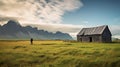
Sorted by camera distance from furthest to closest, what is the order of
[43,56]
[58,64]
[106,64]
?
[43,56] < [58,64] < [106,64]

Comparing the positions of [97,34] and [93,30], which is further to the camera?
[93,30]

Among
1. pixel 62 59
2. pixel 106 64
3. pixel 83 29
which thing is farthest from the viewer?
pixel 83 29

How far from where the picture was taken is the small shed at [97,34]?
243 feet

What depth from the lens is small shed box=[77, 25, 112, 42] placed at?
243 feet

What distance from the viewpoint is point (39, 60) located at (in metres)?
26.0

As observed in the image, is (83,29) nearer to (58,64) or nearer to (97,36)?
(97,36)

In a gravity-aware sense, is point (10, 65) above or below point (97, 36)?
below

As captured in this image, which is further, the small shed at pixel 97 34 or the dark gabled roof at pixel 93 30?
the dark gabled roof at pixel 93 30

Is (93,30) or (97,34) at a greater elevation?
(93,30)

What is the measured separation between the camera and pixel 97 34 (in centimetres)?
7544

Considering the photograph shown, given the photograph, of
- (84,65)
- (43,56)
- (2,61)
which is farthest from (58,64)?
(2,61)

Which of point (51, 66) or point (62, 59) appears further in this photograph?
point (62, 59)

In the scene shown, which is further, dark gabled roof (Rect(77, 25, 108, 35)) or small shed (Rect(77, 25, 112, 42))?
dark gabled roof (Rect(77, 25, 108, 35))

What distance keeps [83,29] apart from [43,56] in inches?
2448
